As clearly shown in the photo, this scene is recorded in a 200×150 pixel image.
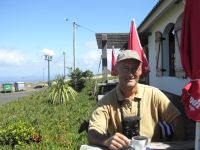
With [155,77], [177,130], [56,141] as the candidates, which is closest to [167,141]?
[177,130]

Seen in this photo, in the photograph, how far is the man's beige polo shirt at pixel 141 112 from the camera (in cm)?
333

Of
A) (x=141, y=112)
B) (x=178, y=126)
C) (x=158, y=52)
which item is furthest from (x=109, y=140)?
(x=158, y=52)

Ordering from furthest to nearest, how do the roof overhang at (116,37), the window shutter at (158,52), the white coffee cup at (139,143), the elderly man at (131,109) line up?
the roof overhang at (116,37) → the window shutter at (158,52) → the elderly man at (131,109) → the white coffee cup at (139,143)

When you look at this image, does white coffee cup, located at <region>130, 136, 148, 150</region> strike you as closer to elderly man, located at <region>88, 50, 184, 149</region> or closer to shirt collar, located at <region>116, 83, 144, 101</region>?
elderly man, located at <region>88, 50, 184, 149</region>

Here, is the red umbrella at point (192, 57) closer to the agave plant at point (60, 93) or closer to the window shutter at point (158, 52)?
the window shutter at point (158, 52)

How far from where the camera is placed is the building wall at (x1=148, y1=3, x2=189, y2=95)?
8945 mm

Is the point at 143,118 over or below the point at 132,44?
below

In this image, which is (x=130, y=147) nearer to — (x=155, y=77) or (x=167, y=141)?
(x=167, y=141)

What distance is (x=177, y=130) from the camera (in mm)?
3387

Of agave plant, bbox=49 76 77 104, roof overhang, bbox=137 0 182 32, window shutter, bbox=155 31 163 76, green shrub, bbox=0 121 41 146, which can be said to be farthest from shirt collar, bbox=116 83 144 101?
agave plant, bbox=49 76 77 104

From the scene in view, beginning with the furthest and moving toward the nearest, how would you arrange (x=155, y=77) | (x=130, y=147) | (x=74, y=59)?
(x=74, y=59), (x=155, y=77), (x=130, y=147)

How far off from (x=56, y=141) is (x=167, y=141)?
4.59 m

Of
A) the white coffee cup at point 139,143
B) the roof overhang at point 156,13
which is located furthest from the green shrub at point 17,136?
the white coffee cup at point 139,143

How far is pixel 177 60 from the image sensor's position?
30.2ft
